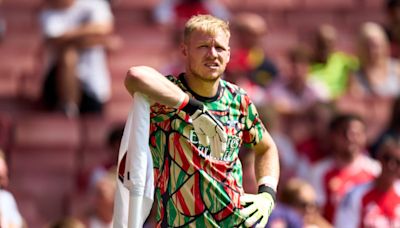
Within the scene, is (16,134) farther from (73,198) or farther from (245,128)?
(245,128)

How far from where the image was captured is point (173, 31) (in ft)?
42.7

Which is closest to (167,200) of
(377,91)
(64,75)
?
(64,75)

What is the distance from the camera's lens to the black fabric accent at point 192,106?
5805 mm

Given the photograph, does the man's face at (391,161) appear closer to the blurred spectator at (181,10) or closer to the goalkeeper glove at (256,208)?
the goalkeeper glove at (256,208)

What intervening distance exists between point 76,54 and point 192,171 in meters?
5.72

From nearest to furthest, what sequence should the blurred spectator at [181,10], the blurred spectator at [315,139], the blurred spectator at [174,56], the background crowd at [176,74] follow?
the background crowd at [176,74], the blurred spectator at [315,139], the blurred spectator at [174,56], the blurred spectator at [181,10]

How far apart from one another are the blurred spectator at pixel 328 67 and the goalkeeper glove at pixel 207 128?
6.14 meters

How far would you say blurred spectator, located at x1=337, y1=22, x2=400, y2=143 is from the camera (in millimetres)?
11828

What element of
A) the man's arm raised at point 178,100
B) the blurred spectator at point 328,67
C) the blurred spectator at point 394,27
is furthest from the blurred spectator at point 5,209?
the blurred spectator at point 394,27

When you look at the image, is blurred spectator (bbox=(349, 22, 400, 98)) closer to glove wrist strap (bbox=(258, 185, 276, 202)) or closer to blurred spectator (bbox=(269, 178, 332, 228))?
blurred spectator (bbox=(269, 178, 332, 228))

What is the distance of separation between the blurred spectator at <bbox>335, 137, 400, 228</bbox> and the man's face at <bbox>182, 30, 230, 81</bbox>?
3292 millimetres

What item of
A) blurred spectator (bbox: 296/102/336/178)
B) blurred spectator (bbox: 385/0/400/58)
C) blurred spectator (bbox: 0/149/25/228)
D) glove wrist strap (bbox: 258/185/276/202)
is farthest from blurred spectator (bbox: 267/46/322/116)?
glove wrist strap (bbox: 258/185/276/202)

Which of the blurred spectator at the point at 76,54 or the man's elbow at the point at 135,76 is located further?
the blurred spectator at the point at 76,54

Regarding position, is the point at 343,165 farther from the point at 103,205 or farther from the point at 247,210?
the point at 247,210
